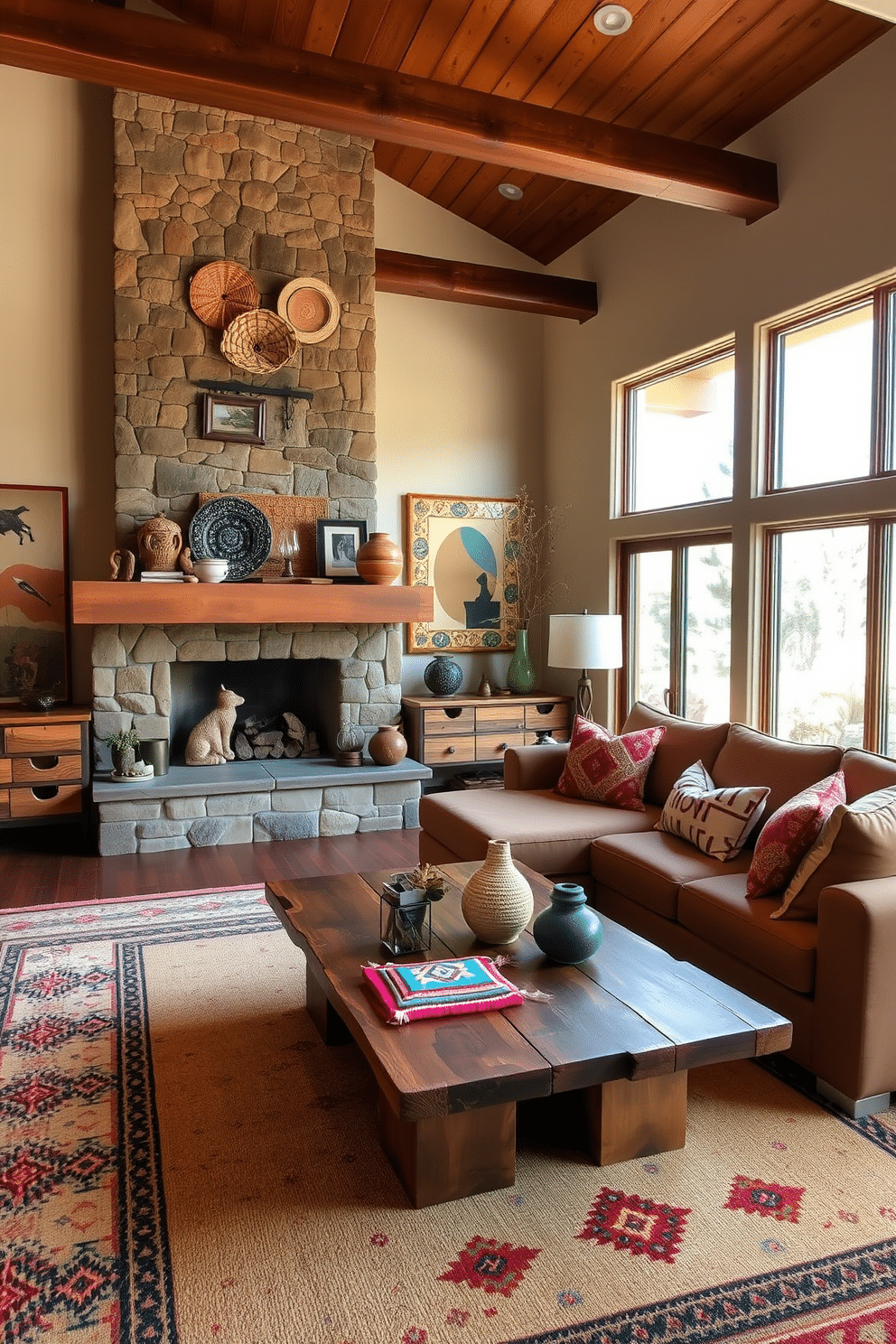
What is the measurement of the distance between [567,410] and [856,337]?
8.42 ft

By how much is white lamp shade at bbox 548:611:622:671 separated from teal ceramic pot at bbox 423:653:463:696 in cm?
123

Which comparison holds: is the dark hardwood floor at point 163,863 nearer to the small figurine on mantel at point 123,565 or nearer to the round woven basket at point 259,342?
the small figurine on mantel at point 123,565

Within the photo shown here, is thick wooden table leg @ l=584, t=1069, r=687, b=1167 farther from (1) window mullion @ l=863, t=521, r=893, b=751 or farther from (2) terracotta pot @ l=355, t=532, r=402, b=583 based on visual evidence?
(2) terracotta pot @ l=355, t=532, r=402, b=583

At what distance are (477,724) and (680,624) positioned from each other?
1458 mm

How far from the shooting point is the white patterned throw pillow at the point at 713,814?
3256 millimetres

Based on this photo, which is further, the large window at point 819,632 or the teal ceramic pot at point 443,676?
the teal ceramic pot at point 443,676

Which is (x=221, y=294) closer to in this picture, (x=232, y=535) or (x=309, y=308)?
(x=309, y=308)

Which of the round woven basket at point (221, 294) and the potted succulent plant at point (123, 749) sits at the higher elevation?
the round woven basket at point (221, 294)

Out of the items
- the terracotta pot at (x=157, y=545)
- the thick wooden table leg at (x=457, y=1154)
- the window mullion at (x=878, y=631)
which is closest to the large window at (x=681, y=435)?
the window mullion at (x=878, y=631)

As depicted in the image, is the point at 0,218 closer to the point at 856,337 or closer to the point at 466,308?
the point at 466,308

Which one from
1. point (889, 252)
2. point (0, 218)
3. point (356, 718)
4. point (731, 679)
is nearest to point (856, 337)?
point (889, 252)

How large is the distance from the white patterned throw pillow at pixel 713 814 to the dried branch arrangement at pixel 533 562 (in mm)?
3250

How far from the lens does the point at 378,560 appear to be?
540 cm

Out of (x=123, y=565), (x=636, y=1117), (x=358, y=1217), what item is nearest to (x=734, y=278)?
(x=123, y=565)
